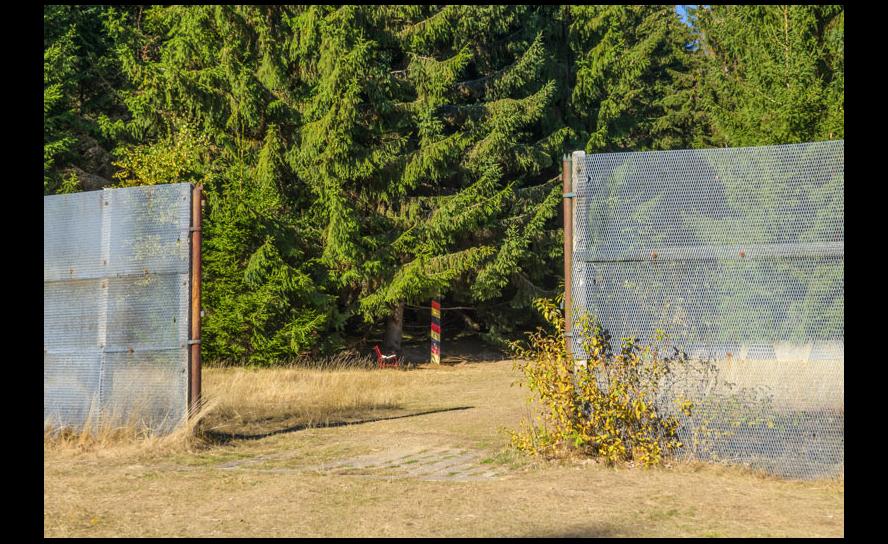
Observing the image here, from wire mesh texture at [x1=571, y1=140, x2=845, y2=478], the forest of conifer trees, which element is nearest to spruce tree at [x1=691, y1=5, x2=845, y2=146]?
the forest of conifer trees

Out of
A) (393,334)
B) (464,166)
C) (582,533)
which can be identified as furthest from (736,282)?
(393,334)

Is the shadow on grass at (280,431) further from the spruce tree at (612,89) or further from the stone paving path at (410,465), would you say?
the spruce tree at (612,89)

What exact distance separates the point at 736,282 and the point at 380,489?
3325 millimetres

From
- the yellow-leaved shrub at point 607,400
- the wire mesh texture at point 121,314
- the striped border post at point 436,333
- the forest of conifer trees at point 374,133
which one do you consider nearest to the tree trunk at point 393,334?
the forest of conifer trees at point 374,133

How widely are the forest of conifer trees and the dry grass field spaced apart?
393 inches

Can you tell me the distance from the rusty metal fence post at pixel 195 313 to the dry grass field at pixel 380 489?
20 centimetres

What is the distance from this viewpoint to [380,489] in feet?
24.0

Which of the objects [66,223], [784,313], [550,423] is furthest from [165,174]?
[784,313]

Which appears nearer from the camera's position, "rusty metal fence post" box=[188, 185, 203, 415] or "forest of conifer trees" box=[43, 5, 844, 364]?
"rusty metal fence post" box=[188, 185, 203, 415]

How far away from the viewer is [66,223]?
10078mm

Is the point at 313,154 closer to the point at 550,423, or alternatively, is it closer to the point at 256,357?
the point at 256,357

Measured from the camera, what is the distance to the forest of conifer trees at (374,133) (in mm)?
20391

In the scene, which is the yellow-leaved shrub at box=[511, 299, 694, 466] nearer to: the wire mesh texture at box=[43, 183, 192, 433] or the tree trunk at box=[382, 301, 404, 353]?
the wire mesh texture at box=[43, 183, 192, 433]

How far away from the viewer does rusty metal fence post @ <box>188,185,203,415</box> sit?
9.45 m
